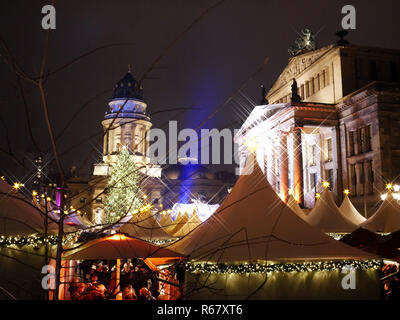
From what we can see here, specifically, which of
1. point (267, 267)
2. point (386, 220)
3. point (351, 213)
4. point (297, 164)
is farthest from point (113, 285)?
point (297, 164)

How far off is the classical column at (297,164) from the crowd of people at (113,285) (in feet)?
66.9

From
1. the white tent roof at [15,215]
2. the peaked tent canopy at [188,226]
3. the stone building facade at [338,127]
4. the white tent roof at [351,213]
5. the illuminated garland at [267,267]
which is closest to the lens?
the illuminated garland at [267,267]

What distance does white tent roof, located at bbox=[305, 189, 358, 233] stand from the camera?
18.2 m

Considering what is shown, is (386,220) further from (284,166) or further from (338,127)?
(338,127)

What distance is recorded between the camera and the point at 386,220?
17375 mm

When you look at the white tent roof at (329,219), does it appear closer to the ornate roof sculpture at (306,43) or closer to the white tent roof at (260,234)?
the white tent roof at (260,234)

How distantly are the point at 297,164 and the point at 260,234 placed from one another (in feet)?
93.0

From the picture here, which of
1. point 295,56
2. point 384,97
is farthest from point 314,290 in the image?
point 295,56

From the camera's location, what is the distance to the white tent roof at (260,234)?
8617mm

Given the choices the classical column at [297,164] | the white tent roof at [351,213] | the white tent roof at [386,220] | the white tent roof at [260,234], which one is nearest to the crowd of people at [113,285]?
the white tent roof at [260,234]

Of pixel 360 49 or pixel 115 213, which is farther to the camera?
pixel 115 213

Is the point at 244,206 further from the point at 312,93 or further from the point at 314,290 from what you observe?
the point at 312,93
